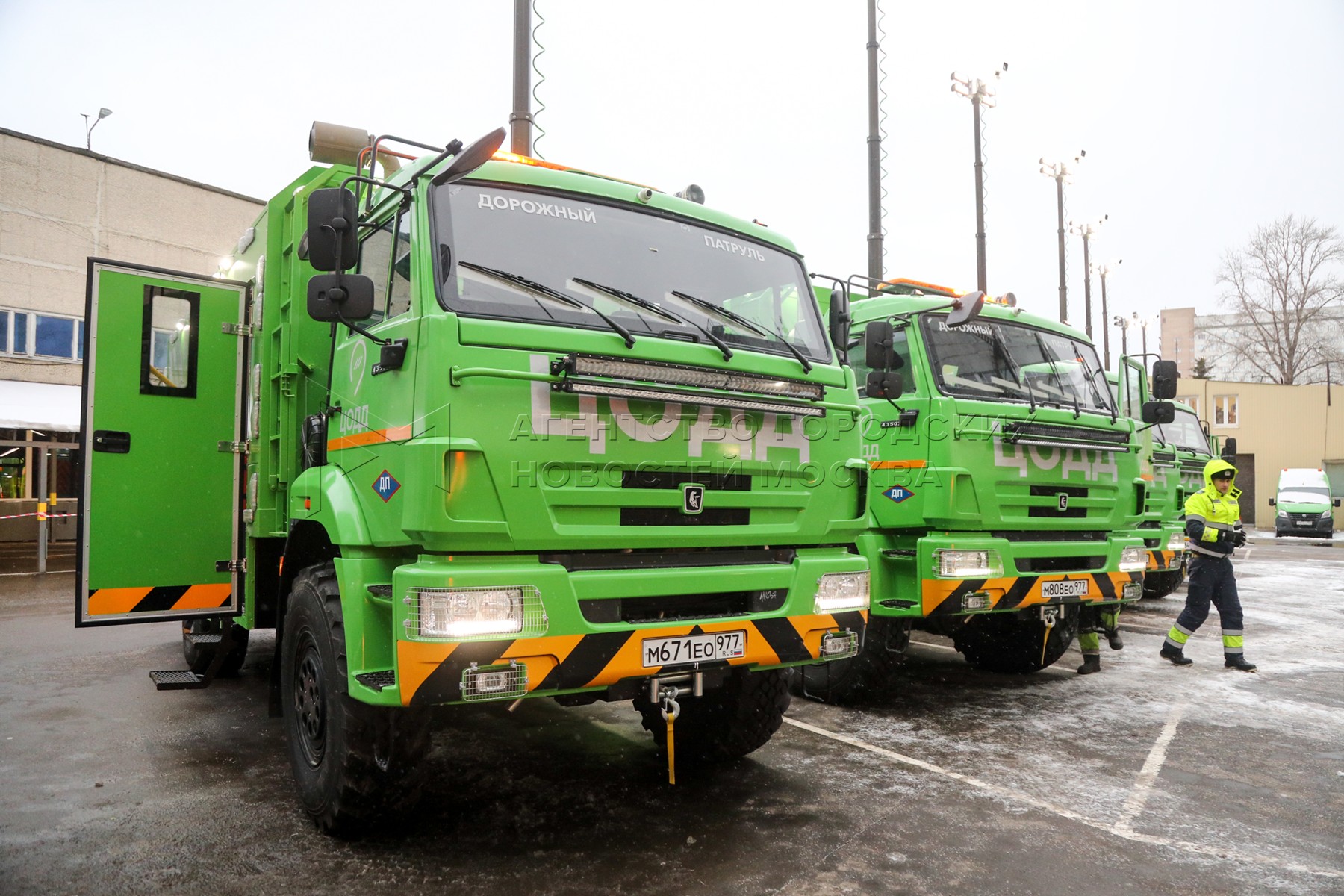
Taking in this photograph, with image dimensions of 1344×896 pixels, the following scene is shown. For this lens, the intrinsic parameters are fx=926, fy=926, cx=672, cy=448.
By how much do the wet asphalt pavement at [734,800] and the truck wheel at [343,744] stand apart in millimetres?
178

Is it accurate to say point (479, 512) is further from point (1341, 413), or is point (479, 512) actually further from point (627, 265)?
point (1341, 413)

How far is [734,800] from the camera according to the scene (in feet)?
14.5

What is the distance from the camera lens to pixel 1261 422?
3738 centimetres

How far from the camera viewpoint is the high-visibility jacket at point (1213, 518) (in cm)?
816

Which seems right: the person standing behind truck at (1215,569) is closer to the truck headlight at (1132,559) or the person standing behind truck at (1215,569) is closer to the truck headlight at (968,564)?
the truck headlight at (1132,559)

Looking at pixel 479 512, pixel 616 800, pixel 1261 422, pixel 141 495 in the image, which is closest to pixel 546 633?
pixel 479 512

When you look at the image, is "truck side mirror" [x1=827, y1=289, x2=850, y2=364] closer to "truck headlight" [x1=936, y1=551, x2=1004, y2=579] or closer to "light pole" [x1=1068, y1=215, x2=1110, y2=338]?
"truck headlight" [x1=936, y1=551, x2=1004, y2=579]

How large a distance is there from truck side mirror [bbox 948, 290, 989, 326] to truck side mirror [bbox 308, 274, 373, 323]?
12.9 ft

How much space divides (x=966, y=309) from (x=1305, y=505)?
2828 cm

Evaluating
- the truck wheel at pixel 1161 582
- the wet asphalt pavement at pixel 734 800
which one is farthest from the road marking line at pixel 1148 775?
the truck wheel at pixel 1161 582

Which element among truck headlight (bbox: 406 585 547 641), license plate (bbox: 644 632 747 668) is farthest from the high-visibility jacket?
truck headlight (bbox: 406 585 547 641)

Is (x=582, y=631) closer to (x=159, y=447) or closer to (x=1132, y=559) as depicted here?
(x=159, y=447)

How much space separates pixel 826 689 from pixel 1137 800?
7.53 ft

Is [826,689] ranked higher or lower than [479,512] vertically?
lower
